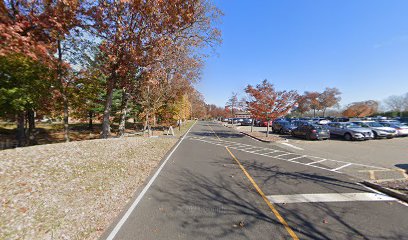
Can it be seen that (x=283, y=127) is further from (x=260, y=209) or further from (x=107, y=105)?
(x=260, y=209)

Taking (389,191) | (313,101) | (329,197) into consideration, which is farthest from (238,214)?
(313,101)

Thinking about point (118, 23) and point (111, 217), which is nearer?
point (111, 217)

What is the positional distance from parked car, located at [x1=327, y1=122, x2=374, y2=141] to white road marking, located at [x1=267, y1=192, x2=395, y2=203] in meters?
14.1

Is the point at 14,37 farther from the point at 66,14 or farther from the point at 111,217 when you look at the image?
the point at 111,217

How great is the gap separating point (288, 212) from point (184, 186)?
2.85m

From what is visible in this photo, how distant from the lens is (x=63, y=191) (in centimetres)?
494

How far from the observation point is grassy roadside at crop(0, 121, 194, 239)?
3.50 metres

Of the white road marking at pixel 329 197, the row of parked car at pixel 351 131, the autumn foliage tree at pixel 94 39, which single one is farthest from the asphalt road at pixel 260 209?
the row of parked car at pixel 351 131

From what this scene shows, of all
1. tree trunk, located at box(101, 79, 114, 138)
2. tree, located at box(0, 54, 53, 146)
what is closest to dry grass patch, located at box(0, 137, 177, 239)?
tree, located at box(0, 54, 53, 146)

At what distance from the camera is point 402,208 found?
4.56 m

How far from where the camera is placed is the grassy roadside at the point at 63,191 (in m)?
3.50

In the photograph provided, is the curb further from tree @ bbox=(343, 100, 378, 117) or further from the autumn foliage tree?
tree @ bbox=(343, 100, 378, 117)

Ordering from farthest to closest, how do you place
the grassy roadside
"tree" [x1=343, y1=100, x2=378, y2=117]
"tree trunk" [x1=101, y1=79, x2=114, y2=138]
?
"tree" [x1=343, y1=100, x2=378, y2=117]
"tree trunk" [x1=101, y1=79, x2=114, y2=138]
the grassy roadside

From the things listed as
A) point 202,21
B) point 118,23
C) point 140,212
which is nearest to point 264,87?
point 202,21
